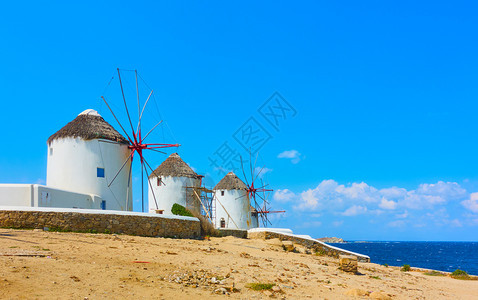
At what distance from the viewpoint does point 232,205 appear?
124 ft

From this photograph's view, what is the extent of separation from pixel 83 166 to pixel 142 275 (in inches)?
570

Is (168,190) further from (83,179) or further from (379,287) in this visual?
(379,287)

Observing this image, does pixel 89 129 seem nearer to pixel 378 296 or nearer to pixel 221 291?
pixel 221 291

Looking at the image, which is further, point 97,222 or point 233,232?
point 233,232

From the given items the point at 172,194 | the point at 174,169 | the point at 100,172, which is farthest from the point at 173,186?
the point at 100,172

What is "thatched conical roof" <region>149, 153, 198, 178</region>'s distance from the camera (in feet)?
107

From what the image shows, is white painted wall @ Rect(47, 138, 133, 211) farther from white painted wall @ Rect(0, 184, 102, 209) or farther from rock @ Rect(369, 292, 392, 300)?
rock @ Rect(369, 292, 392, 300)

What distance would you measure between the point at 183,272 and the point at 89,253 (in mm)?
2731

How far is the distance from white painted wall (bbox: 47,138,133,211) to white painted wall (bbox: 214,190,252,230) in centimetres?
1600

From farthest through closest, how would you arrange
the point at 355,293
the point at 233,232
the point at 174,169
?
the point at 174,169 → the point at 233,232 → the point at 355,293

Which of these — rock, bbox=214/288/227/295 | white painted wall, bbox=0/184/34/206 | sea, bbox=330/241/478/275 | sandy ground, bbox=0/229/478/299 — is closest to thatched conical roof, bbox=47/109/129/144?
white painted wall, bbox=0/184/34/206

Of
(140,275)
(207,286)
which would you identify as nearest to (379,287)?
(207,286)

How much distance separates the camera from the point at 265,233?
2461 centimetres

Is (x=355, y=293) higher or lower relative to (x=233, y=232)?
lower
